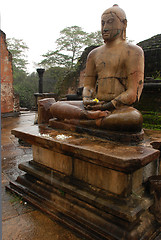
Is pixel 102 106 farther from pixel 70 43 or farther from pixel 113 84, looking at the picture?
pixel 70 43

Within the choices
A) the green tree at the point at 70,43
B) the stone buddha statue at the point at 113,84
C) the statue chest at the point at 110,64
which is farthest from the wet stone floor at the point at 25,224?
the green tree at the point at 70,43

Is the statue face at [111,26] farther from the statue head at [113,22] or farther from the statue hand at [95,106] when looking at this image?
the statue hand at [95,106]

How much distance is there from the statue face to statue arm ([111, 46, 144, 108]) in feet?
0.94

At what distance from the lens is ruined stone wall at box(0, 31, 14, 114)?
830cm

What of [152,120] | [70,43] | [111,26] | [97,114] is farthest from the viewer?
[70,43]

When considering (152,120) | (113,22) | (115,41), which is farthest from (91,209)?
(152,120)

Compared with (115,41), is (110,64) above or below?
below

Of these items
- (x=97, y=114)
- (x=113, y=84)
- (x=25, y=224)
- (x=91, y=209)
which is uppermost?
(x=113, y=84)

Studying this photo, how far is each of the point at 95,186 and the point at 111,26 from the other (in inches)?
67.7

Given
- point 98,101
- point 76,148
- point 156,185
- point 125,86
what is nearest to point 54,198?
point 76,148

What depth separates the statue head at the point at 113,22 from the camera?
220 centimetres

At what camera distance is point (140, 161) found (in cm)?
146

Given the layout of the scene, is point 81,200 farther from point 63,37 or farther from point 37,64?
point 37,64

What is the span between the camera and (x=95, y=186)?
181 cm
